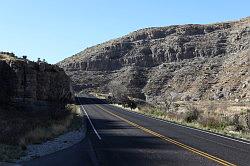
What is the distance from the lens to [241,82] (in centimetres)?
9369

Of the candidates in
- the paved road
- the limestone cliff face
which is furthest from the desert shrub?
the paved road

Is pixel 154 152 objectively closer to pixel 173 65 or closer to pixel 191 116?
pixel 191 116

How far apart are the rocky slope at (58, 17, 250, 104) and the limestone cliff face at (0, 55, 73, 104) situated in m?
43.8

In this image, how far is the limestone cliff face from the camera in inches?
1650

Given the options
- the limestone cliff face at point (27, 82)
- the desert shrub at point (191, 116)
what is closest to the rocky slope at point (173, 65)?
the limestone cliff face at point (27, 82)

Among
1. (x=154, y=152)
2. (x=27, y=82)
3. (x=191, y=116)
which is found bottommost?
(x=154, y=152)

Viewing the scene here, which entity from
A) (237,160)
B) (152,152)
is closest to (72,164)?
(152,152)

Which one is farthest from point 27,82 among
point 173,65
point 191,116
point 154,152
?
point 173,65

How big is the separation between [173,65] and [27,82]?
94845mm

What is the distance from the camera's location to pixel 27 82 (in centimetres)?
4728

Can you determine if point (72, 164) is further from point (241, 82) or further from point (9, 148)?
point (241, 82)

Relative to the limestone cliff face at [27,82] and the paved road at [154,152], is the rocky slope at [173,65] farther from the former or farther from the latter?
the paved road at [154,152]

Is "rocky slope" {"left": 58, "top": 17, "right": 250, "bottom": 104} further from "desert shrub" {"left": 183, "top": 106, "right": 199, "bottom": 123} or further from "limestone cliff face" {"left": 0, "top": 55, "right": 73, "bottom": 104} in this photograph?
"desert shrub" {"left": 183, "top": 106, "right": 199, "bottom": 123}

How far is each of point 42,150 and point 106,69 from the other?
14554 centimetres
